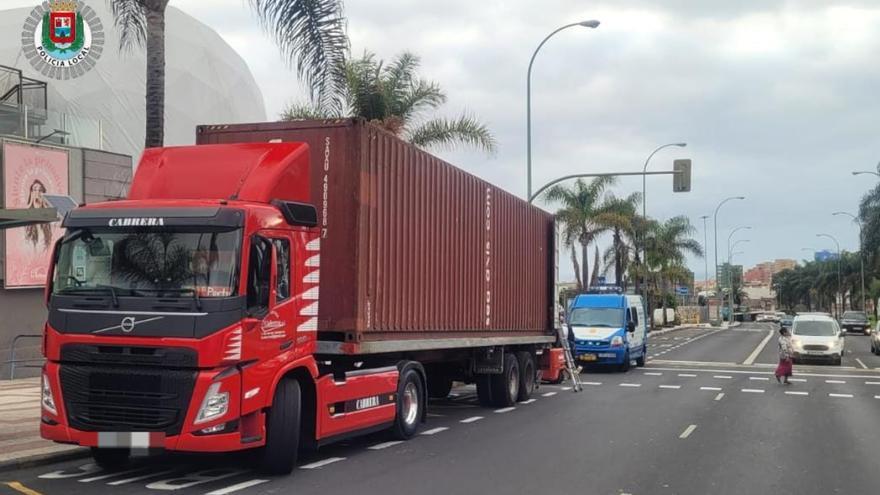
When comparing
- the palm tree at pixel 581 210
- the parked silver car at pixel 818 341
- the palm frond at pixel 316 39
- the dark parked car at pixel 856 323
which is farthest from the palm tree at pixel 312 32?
the dark parked car at pixel 856 323

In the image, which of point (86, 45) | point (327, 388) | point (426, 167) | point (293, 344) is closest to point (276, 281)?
point (293, 344)

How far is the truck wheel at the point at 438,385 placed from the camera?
15.7 m

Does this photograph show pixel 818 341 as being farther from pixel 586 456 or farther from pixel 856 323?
pixel 856 323

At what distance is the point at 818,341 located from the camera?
27125 mm

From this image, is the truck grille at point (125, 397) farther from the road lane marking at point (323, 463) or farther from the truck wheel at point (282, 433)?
the road lane marking at point (323, 463)

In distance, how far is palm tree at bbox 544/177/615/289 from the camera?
46.5 metres

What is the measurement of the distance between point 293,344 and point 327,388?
90cm

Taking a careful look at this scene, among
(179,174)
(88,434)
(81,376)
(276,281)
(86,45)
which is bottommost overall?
(88,434)

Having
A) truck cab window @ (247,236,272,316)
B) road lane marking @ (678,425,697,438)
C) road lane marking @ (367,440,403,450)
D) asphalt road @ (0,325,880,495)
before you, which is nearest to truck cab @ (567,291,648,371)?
asphalt road @ (0,325,880,495)

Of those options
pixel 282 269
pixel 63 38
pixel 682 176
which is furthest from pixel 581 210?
pixel 282 269

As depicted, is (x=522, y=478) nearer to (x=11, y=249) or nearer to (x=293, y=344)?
(x=293, y=344)

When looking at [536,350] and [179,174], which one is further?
[536,350]

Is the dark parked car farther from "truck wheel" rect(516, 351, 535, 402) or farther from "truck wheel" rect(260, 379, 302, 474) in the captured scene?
"truck wheel" rect(260, 379, 302, 474)

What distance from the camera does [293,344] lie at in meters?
8.85
